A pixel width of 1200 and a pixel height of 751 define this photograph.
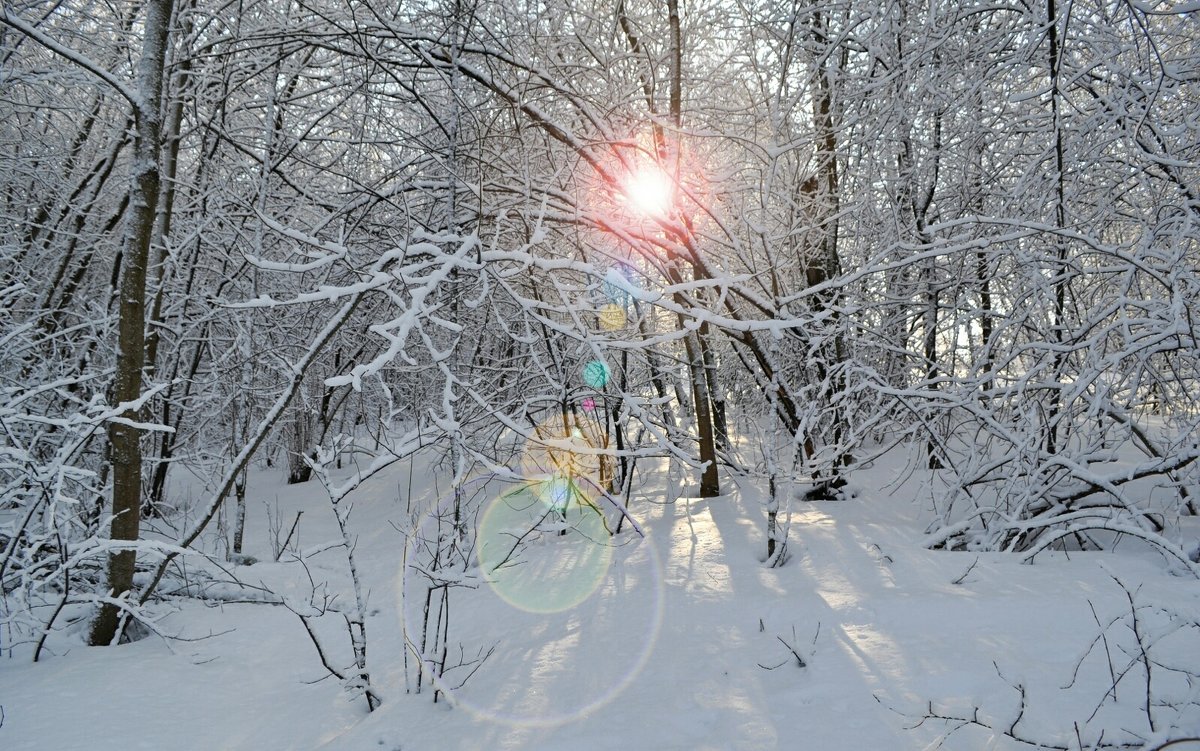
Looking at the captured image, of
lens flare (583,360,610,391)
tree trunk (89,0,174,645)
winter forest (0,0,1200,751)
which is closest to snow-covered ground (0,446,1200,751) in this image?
winter forest (0,0,1200,751)

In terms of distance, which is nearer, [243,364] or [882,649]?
[882,649]

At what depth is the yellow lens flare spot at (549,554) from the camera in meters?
4.16

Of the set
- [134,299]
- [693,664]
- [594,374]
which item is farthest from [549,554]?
[134,299]

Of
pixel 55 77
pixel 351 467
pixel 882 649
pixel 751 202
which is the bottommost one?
pixel 351 467

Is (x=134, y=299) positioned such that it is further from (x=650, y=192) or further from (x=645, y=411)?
(x=650, y=192)

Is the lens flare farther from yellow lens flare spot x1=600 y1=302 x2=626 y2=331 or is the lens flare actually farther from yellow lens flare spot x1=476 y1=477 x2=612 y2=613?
yellow lens flare spot x1=476 y1=477 x2=612 y2=613

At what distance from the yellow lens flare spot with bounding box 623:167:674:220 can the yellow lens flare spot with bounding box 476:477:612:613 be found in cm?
215

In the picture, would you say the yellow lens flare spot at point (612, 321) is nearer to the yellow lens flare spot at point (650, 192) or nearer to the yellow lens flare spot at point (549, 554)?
the yellow lens flare spot at point (650, 192)

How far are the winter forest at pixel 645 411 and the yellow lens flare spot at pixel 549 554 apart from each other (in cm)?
5

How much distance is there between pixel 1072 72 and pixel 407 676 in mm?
5188

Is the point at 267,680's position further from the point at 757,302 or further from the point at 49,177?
the point at 49,177

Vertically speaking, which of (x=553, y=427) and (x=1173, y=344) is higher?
(x=1173, y=344)

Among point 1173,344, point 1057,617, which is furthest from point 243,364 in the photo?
point 1173,344

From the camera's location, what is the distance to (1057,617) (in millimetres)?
2783
